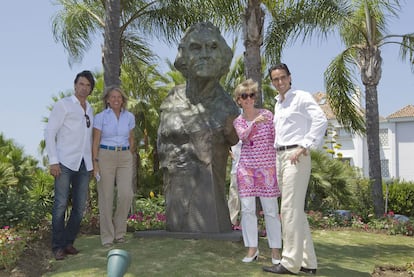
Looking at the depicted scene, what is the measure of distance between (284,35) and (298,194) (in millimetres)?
9017

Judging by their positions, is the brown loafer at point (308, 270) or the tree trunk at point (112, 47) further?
the tree trunk at point (112, 47)

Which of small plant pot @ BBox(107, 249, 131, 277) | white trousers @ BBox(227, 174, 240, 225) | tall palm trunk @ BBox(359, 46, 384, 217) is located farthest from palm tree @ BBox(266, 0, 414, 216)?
small plant pot @ BBox(107, 249, 131, 277)

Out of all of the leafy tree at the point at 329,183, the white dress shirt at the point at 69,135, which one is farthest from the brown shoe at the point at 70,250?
the leafy tree at the point at 329,183

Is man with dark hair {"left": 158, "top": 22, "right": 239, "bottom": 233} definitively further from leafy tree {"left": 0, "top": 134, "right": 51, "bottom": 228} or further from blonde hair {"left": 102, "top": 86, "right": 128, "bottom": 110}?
leafy tree {"left": 0, "top": 134, "right": 51, "bottom": 228}

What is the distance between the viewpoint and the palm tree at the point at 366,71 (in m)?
14.1

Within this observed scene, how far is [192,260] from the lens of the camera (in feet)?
17.5

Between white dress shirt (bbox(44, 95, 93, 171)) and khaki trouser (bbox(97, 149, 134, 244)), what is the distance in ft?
0.63

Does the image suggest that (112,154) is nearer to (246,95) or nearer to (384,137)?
(246,95)

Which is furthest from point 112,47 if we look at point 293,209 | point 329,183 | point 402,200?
point 402,200

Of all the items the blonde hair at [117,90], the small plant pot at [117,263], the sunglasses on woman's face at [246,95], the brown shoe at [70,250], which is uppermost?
the blonde hair at [117,90]

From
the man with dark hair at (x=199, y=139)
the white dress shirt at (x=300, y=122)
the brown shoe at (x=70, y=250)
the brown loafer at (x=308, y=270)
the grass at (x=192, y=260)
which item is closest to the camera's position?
the white dress shirt at (x=300, y=122)

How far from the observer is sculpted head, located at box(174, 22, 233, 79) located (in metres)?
6.38

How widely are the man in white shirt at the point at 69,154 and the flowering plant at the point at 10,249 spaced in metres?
0.47

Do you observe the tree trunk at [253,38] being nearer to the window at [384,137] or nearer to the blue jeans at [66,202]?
the blue jeans at [66,202]
